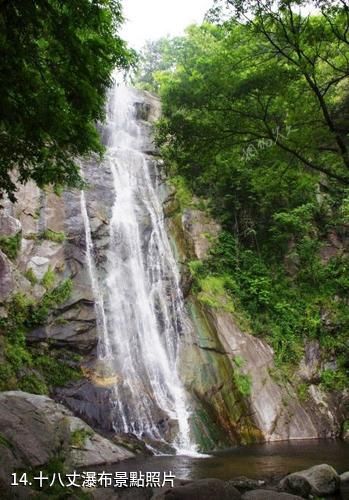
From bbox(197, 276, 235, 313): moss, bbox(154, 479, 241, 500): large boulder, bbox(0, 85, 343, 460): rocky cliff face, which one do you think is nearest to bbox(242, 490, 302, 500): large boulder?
bbox(154, 479, 241, 500): large boulder

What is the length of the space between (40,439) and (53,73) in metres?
5.39

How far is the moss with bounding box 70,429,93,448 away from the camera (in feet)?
31.6

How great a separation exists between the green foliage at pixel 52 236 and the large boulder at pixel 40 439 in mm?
6744

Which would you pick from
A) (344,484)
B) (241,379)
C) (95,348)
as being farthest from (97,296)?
(344,484)

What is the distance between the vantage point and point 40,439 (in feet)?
22.2

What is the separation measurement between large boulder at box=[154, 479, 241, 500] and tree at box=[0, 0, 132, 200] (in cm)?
491

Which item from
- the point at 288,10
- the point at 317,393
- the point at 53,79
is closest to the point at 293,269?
the point at 317,393

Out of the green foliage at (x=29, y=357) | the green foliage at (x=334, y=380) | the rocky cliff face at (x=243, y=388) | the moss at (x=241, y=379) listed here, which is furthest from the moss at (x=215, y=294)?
the green foliage at (x=29, y=357)

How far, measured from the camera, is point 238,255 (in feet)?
61.9

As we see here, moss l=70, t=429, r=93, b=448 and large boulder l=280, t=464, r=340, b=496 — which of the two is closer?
large boulder l=280, t=464, r=340, b=496

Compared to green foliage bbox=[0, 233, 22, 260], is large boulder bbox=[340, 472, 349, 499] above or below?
below

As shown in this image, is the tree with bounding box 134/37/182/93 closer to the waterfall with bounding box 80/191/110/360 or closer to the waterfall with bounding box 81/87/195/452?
the waterfall with bounding box 81/87/195/452

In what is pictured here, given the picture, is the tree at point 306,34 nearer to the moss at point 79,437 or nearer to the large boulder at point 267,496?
the large boulder at point 267,496

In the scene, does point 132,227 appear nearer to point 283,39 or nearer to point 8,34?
point 283,39
